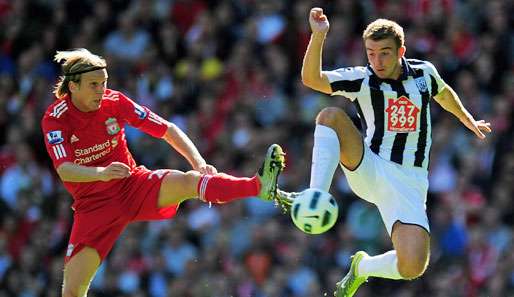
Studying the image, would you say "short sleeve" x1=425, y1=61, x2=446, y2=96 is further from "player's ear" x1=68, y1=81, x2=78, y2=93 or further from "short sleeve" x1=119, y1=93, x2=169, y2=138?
"player's ear" x1=68, y1=81, x2=78, y2=93

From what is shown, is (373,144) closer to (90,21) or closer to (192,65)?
(192,65)

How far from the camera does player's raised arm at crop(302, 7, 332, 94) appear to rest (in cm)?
848

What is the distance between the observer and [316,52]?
8.51 meters

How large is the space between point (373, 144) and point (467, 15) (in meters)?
5.88

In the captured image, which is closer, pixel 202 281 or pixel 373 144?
pixel 373 144

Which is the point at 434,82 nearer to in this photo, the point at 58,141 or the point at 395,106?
the point at 395,106

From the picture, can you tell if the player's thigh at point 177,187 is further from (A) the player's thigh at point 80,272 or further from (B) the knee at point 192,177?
(A) the player's thigh at point 80,272

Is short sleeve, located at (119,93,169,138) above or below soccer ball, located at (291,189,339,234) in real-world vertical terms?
above

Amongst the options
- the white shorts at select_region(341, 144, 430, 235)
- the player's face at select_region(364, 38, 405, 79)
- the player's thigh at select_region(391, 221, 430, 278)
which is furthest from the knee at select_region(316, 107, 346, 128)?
the player's thigh at select_region(391, 221, 430, 278)

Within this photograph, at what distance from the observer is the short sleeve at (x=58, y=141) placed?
8922 millimetres

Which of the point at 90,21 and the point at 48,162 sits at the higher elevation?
the point at 90,21

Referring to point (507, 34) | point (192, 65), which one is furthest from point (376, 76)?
point (192, 65)

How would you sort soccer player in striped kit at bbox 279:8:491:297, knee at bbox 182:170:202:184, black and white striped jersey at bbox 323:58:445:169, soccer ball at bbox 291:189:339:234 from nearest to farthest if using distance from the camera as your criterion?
1. soccer ball at bbox 291:189:339:234
2. soccer player in striped kit at bbox 279:8:491:297
3. black and white striped jersey at bbox 323:58:445:169
4. knee at bbox 182:170:202:184

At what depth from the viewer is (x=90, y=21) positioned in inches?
637
